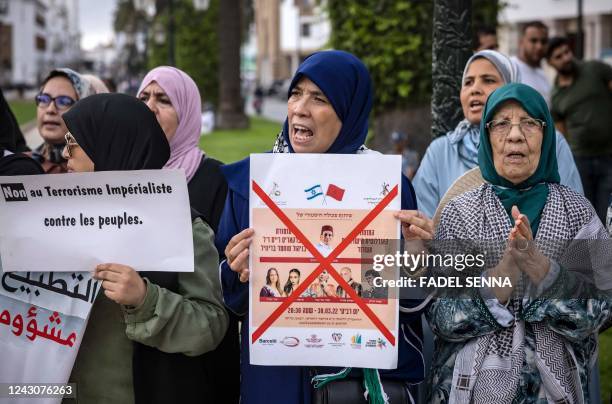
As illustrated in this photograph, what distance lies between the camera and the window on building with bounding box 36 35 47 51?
112650 millimetres

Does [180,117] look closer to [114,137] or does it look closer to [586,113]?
[114,137]

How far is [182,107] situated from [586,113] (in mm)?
4655

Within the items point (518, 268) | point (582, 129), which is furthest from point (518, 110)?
point (582, 129)

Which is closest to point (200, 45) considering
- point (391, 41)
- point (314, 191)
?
point (391, 41)

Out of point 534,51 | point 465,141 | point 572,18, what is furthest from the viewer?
point 572,18

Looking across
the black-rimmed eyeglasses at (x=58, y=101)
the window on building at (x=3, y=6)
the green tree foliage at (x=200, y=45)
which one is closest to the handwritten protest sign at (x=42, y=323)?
the black-rimmed eyeglasses at (x=58, y=101)

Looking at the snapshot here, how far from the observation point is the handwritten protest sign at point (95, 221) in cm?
290

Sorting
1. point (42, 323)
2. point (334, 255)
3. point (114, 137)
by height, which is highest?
point (114, 137)

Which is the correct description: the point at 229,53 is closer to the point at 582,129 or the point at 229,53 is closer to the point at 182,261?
the point at 582,129

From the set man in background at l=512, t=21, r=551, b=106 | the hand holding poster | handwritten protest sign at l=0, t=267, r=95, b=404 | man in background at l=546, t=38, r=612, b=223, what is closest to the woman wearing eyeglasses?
handwritten protest sign at l=0, t=267, r=95, b=404

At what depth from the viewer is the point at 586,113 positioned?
26.7 ft

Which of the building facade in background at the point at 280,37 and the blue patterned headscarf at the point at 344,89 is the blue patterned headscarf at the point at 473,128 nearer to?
the blue patterned headscarf at the point at 344,89

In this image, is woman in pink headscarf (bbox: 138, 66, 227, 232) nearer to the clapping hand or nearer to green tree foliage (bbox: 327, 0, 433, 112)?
the clapping hand

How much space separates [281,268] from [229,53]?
21.9 meters
